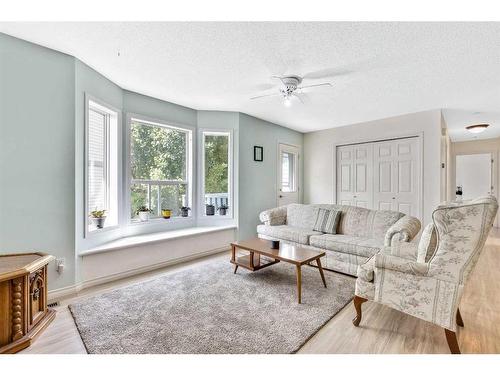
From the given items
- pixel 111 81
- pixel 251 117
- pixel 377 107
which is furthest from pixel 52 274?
pixel 377 107

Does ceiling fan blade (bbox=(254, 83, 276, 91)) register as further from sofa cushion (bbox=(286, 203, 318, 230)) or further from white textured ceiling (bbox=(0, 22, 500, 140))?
sofa cushion (bbox=(286, 203, 318, 230))

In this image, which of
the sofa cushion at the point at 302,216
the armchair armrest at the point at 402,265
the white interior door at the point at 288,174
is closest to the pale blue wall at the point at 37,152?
the armchair armrest at the point at 402,265

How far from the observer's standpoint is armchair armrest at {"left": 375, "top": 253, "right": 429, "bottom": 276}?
168 centimetres

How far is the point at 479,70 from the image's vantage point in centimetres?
257

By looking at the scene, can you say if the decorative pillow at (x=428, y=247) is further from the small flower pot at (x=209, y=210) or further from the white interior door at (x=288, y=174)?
the white interior door at (x=288, y=174)

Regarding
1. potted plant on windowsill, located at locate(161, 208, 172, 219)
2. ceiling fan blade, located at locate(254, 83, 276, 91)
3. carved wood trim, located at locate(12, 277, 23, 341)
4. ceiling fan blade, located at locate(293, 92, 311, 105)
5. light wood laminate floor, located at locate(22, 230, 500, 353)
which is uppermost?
ceiling fan blade, located at locate(254, 83, 276, 91)

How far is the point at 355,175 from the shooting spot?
5039mm

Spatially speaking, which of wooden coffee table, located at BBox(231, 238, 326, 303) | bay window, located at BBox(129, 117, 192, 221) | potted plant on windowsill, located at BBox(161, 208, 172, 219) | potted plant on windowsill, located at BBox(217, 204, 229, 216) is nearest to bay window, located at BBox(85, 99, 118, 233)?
bay window, located at BBox(129, 117, 192, 221)

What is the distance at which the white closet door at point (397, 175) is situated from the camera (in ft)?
13.9

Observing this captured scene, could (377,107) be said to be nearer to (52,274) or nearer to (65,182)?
(65,182)

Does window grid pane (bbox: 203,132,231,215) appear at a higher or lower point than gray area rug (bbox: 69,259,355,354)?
higher

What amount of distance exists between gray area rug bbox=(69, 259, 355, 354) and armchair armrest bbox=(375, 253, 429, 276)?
0.67 meters

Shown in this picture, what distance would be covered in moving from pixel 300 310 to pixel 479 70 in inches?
122
